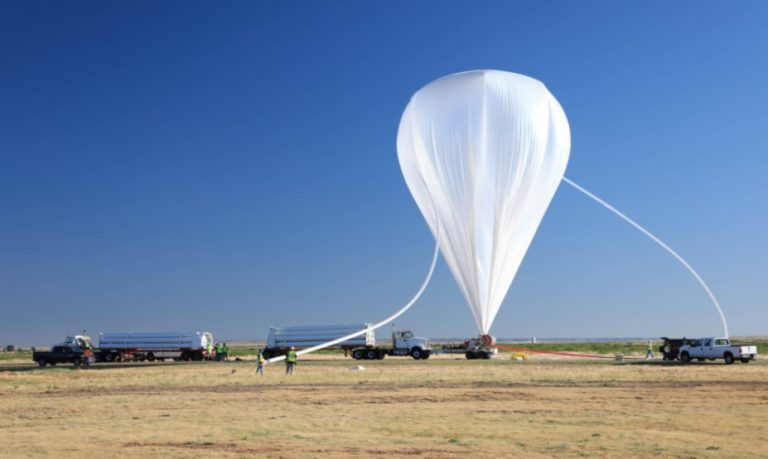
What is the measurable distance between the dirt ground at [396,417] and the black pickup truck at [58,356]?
25.6 meters

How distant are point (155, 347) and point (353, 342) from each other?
52.2 feet

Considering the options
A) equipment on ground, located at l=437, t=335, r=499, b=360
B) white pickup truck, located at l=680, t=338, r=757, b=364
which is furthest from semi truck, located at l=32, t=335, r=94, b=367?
white pickup truck, located at l=680, t=338, r=757, b=364

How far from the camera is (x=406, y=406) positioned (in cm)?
2367

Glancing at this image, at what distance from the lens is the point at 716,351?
49156mm

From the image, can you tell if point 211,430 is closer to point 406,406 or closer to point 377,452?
point 377,452

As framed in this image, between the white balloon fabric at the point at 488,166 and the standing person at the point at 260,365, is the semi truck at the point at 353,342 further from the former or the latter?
the standing person at the point at 260,365

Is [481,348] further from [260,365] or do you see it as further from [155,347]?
[155,347]

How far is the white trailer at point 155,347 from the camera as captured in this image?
63.2 m

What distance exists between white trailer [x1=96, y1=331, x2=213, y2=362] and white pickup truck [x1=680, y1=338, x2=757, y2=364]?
1402 inches

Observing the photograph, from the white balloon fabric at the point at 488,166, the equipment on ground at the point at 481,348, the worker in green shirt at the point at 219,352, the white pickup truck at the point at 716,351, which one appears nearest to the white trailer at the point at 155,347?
the worker in green shirt at the point at 219,352

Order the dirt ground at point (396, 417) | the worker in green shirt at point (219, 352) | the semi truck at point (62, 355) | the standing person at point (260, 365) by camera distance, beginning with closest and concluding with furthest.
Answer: the dirt ground at point (396, 417) → the standing person at point (260, 365) → the semi truck at point (62, 355) → the worker in green shirt at point (219, 352)

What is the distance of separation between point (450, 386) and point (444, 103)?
20.1m

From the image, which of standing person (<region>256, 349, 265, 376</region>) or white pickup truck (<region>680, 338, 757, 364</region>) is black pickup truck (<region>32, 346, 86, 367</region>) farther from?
white pickup truck (<region>680, 338, 757, 364</region>)

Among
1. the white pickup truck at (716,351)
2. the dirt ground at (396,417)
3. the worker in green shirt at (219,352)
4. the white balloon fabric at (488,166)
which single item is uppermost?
the white balloon fabric at (488,166)
